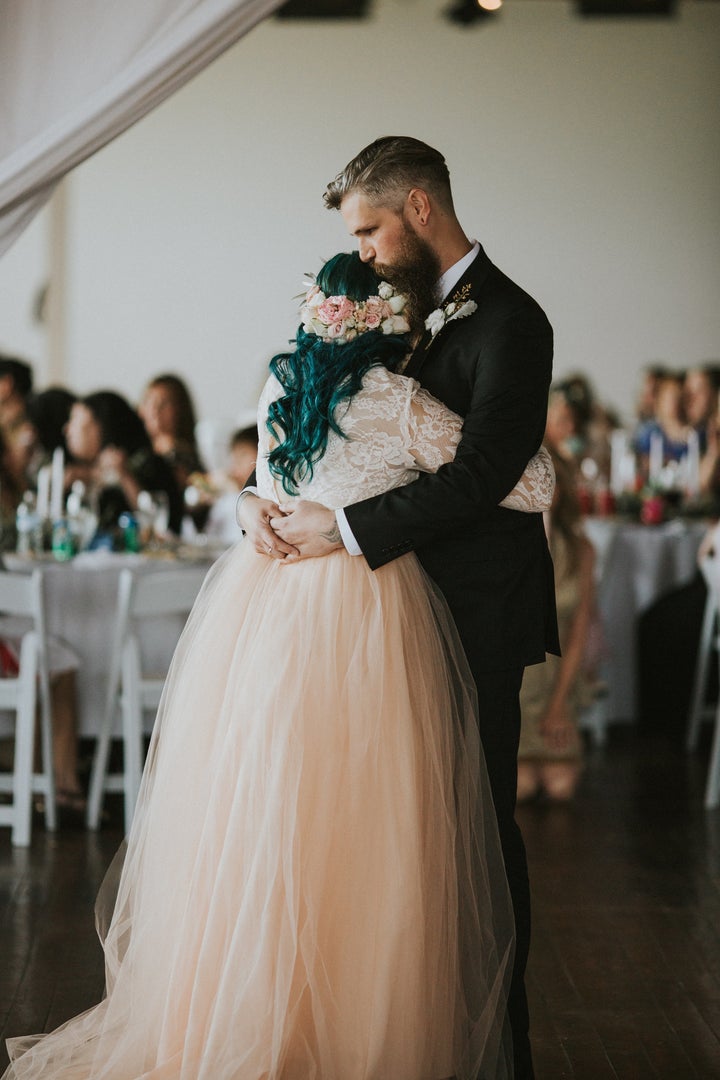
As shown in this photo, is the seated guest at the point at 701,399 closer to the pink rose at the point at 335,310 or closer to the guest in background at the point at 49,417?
the guest in background at the point at 49,417

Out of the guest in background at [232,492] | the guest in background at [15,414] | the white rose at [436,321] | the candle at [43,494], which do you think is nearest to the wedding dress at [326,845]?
the white rose at [436,321]

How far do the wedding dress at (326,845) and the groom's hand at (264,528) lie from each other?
36mm

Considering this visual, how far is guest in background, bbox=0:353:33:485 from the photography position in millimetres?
6852

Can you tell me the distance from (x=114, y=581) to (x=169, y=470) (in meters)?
1.42

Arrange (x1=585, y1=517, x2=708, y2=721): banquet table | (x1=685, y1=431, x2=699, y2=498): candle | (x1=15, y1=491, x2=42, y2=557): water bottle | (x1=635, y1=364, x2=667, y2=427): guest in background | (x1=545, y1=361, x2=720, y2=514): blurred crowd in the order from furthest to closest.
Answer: (x1=635, y1=364, x2=667, y2=427): guest in background, (x1=685, y1=431, x2=699, y2=498): candle, (x1=545, y1=361, x2=720, y2=514): blurred crowd, (x1=585, y1=517, x2=708, y2=721): banquet table, (x1=15, y1=491, x2=42, y2=557): water bottle

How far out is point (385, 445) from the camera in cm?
232

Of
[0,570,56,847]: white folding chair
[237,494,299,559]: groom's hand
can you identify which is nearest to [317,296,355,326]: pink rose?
[237,494,299,559]: groom's hand

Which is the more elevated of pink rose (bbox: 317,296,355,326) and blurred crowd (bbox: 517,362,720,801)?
pink rose (bbox: 317,296,355,326)

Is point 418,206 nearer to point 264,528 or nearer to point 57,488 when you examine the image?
point 264,528

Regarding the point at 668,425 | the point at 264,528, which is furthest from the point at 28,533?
the point at 668,425

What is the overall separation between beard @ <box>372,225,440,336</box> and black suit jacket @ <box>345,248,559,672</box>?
45mm

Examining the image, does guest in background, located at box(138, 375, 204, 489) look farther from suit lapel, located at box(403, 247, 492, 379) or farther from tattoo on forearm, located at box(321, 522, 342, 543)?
tattoo on forearm, located at box(321, 522, 342, 543)

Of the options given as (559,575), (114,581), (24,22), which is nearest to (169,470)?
(114,581)

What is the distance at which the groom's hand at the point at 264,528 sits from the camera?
7.70 feet
